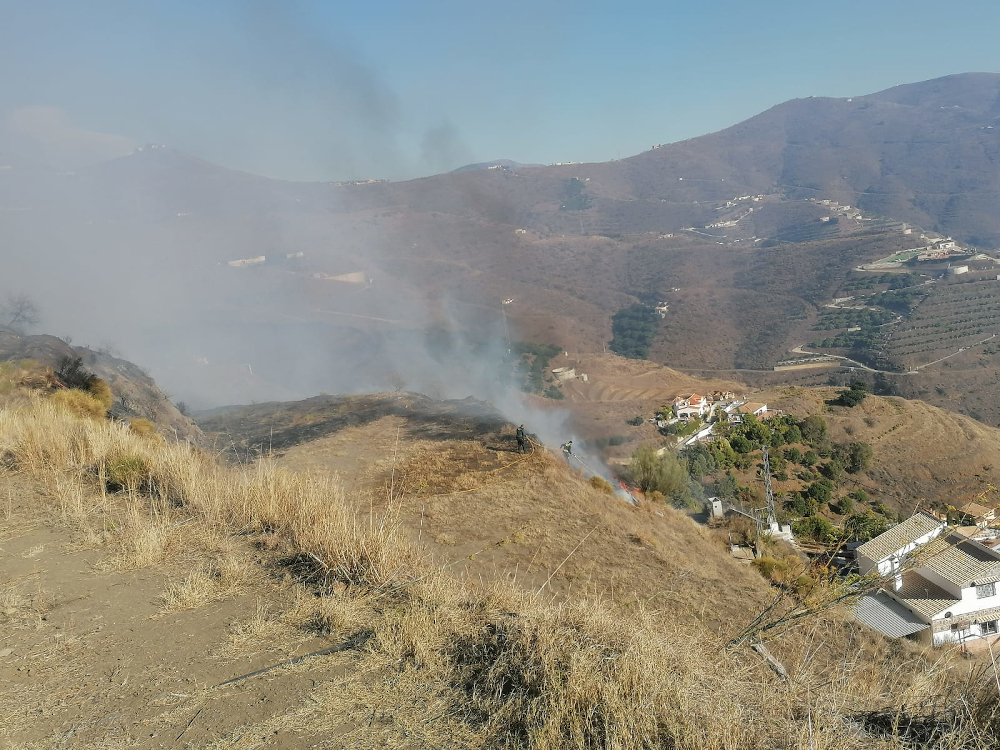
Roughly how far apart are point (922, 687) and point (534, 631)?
1.72 m

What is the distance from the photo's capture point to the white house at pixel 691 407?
39.2 metres

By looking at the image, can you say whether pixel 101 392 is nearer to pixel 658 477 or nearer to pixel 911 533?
pixel 911 533

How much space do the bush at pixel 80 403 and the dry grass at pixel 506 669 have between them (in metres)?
6.00

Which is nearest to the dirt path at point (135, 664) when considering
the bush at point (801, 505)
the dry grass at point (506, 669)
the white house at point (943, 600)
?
the dry grass at point (506, 669)

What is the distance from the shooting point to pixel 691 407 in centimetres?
3991

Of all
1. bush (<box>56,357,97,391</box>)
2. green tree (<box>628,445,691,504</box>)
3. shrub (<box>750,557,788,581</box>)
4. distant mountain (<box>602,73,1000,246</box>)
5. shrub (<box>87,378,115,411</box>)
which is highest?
distant mountain (<box>602,73,1000,246</box>)

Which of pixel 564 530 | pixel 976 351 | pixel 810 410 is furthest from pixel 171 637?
pixel 976 351

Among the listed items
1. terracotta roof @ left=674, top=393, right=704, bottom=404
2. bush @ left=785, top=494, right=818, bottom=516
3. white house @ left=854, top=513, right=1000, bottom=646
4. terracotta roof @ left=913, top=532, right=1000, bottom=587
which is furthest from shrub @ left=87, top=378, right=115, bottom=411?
terracotta roof @ left=674, top=393, right=704, bottom=404

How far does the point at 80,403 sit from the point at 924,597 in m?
18.3

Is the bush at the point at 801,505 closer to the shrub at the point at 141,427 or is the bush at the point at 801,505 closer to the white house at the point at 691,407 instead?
the white house at the point at 691,407

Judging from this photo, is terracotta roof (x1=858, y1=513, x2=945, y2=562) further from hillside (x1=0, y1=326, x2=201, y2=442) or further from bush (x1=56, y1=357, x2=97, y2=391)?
bush (x1=56, y1=357, x2=97, y2=391)

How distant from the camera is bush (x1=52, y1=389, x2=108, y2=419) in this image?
10062mm

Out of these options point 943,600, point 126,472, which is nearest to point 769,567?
point 943,600

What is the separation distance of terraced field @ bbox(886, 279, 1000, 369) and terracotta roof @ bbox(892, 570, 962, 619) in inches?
1766
